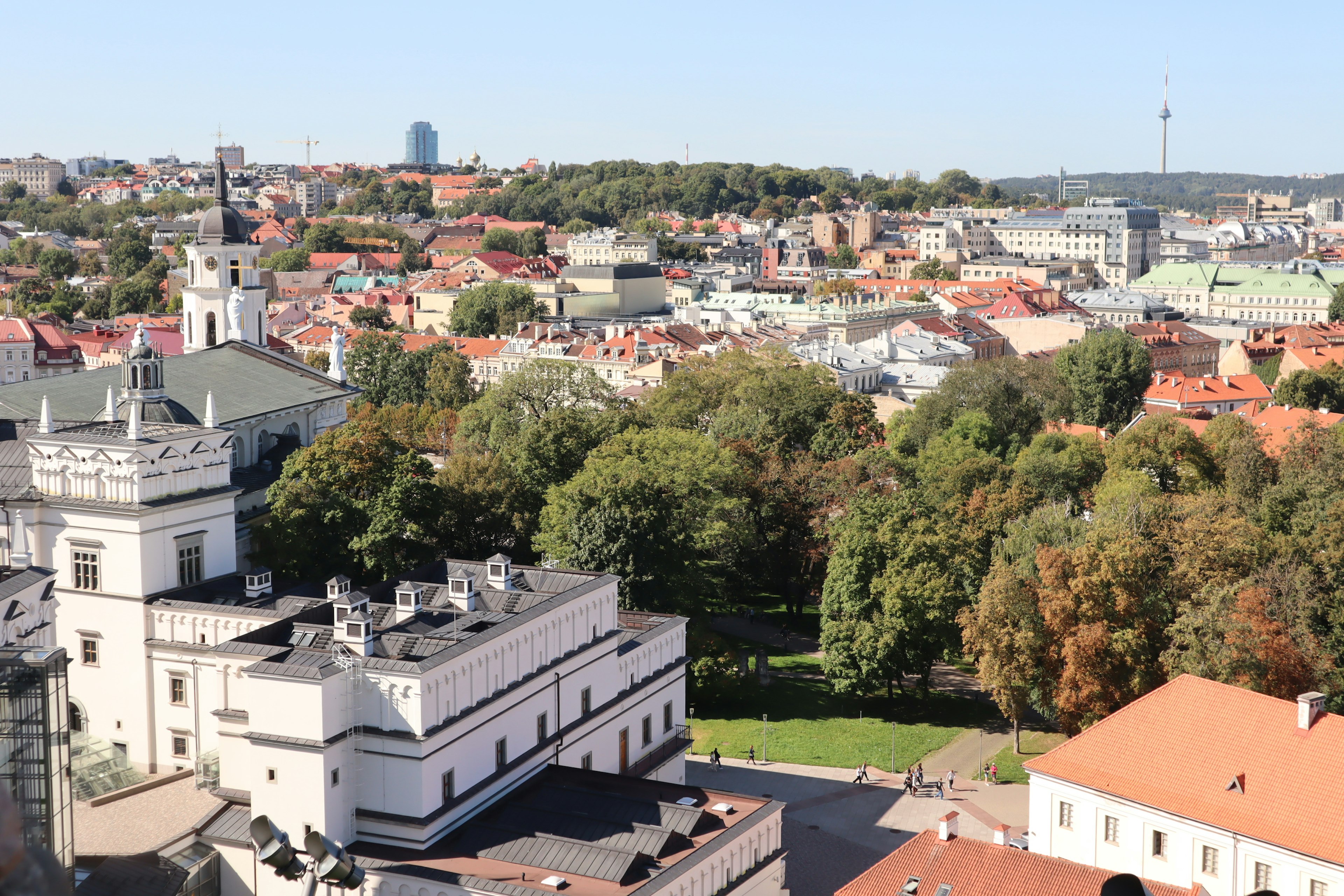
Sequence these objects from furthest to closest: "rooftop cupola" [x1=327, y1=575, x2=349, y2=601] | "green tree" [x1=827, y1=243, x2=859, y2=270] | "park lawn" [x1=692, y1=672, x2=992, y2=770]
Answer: "green tree" [x1=827, y1=243, x2=859, y2=270] < "park lawn" [x1=692, y1=672, x2=992, y2=770] < "rooftop cupola" [x1=327, y1=575, x2=349, y2=601]

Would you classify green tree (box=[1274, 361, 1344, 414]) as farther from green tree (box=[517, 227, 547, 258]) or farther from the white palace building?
green tree (box=[517, 227, 547, 258])

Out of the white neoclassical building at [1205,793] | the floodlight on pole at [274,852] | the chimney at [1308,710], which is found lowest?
the white neoclassical building at [1205,793]

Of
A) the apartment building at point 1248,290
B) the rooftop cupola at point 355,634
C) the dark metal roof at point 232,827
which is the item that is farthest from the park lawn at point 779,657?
the apartment building at point 1248,290

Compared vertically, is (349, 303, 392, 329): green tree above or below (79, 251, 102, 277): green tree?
below

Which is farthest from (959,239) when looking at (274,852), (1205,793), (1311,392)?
(274,852)

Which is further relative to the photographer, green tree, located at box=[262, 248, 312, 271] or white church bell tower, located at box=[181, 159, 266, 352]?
green tree, located at box=[262, 248, 312, 271]

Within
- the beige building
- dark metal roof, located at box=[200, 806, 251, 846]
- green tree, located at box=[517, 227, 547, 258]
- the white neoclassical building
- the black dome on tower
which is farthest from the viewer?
green tree, located at box=[517, 227, 547, 258]

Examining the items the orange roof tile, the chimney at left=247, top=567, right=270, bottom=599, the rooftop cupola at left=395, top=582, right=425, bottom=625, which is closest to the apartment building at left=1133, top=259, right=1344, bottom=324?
the orange roof tile

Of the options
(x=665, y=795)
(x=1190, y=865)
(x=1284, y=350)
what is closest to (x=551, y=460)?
(x=665, y=795)

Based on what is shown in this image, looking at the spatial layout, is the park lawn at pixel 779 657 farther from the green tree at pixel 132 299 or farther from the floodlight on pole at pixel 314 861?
the green tree at pixel 132 299
